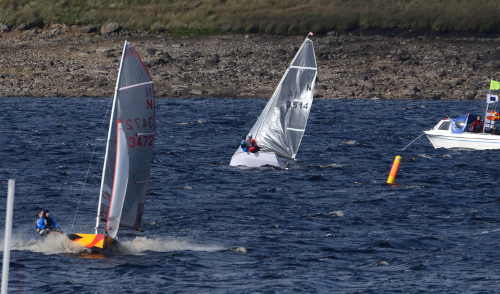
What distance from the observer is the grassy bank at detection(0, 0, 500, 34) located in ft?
286

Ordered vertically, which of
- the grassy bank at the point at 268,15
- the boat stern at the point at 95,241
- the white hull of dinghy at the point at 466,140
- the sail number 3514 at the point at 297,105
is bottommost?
the white hull of dinghy at the point at 466,140

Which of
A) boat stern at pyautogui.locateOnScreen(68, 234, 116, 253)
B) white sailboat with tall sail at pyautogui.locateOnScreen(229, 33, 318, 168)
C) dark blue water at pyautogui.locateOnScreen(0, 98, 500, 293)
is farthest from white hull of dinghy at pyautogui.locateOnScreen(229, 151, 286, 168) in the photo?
boat stern at pyautogui.locateOnScreen(68, 234, 116, 253)

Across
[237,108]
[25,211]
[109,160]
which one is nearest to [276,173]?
[25,211]

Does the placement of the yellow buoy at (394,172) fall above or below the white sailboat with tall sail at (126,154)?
below

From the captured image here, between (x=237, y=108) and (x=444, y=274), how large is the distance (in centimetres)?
4579

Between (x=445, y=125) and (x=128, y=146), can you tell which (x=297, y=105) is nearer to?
(x=445, y=125)

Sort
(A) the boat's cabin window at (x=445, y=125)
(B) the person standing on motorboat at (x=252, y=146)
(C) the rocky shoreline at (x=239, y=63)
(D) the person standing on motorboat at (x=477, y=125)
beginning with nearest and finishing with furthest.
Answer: (B) the person standing on motorboat at (x=252, y=146), (D) the person standing on motorboat at (x=477, y=125), (A) the boat's cabin window at (x=445, y=125), (C) the rocky shoreline at (x=239, y=63)

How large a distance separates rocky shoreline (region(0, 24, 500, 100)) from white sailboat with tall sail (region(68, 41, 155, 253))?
47.8 m

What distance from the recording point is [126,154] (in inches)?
973

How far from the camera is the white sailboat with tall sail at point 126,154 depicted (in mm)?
24125

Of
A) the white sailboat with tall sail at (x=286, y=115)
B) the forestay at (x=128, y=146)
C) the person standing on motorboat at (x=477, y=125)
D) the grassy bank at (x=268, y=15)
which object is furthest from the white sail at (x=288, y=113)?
the grassy bank at (x=268, y=15)

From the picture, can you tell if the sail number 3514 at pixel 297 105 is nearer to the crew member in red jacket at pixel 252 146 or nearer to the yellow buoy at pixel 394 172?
the crew member in red jacket at pixel 252 146

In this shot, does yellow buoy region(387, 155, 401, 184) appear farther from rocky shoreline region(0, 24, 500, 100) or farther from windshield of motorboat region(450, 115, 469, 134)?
rocky shoreline region(0, 24, 500, 100)

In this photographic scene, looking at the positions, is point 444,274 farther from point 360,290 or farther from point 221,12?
point 221,12
